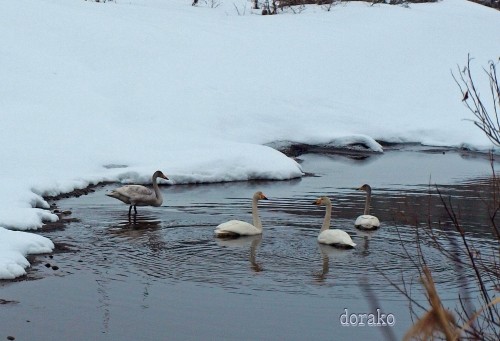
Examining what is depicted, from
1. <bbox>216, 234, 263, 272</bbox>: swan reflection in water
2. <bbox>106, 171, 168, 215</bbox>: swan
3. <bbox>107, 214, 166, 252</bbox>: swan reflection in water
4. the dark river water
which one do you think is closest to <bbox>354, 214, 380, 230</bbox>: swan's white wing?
the dark river water

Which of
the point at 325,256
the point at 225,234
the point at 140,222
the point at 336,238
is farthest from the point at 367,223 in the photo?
the point at 140,222

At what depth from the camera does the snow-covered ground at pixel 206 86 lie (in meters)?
19.0

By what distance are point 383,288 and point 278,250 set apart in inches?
84.5

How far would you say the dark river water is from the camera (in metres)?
8.24

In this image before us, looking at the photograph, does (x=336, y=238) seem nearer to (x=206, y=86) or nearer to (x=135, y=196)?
(x=135, y=196)

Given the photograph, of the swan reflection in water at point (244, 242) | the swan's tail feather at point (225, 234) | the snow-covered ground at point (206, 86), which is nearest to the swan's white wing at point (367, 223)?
the swan reflection in water at point (244, 242)

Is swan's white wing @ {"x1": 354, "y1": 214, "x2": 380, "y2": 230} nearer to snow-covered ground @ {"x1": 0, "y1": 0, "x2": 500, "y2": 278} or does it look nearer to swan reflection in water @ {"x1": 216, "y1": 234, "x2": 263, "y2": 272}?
swan reflection in water @ {"x1": 216, "y1": 234, "x2": 263, "y2": 272}

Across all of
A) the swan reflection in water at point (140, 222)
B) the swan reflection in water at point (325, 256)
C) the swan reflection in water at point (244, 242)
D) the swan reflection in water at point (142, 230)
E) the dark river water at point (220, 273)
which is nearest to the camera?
the dark river water at point (220, 273)

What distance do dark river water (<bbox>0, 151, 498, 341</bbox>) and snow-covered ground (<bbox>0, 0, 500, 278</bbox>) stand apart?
1.82m

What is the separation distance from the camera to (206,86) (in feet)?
88.7

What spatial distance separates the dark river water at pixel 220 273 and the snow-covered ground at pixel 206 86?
1817 millimetres

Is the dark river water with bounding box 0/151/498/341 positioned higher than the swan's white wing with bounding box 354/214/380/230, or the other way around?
the swan's white wing with bounding box 354/214/380/230

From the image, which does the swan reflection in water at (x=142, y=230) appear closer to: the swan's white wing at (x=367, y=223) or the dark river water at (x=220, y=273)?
the dark river water at (x=220, y=273)

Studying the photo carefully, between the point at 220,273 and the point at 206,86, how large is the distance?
1743cm
